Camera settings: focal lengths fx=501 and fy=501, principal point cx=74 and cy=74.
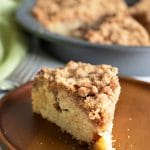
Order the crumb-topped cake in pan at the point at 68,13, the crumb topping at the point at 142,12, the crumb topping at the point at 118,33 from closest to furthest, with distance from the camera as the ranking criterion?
the crumb topping at the point at 118,33
the crumb-topped cake in pan at the point at 68,13
the crumb topping at the point at 142,12

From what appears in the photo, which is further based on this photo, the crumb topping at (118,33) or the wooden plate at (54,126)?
the crumb topping at (118,33)

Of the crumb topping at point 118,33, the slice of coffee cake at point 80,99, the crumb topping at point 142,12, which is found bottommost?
the crumb topping at point 142,12

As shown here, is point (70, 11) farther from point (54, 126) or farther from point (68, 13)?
point (54, 126)

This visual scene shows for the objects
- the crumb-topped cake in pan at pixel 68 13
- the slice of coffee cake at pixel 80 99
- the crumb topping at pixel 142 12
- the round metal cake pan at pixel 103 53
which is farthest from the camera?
the crumb topping at pixel 142 12

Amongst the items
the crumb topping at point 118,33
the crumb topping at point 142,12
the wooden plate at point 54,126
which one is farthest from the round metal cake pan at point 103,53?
the crumb topping at point 142,12

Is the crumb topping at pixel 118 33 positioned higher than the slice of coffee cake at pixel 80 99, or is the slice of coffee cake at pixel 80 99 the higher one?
the slice of coffee cake at pixel 80 99

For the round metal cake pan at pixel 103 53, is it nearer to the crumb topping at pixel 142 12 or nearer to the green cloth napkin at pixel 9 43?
the green cloth napkin at pixel 9 43

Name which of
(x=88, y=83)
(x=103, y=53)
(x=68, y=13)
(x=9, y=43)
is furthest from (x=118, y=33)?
(x=88, y=83)
